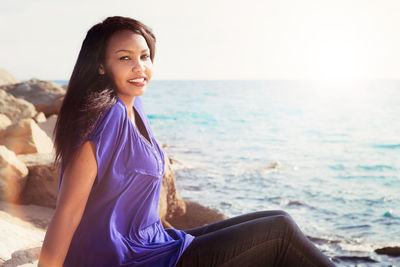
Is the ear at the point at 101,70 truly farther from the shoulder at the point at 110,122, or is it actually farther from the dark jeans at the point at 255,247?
the dark jeans at the point at 255,247

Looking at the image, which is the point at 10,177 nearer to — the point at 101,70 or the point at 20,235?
the point at 20,235

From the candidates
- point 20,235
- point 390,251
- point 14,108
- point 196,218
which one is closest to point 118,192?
point 20,235

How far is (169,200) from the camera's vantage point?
17.5 ft

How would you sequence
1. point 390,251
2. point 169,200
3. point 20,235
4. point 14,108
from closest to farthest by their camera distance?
point 20,235, point 169,200, point 390,251, point 14,108

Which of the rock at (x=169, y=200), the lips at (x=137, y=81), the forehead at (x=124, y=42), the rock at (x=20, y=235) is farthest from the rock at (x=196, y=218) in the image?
the forehead at (x=124, y=42)

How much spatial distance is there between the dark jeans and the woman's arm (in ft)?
1.86

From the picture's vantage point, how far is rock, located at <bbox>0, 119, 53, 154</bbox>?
19.0 feet

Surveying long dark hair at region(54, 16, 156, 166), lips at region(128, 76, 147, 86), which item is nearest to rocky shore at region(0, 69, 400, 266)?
long dark hair at region(54, 16, 156, 166)

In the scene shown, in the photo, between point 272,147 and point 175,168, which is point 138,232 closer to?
point 175,168

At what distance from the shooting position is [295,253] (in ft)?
7.69

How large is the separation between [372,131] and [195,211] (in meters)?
21.0

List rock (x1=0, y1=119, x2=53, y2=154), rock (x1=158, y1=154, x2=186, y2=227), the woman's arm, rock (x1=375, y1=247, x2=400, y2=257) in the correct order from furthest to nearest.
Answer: rock (x1=375, y1=247, x2=400, y2=257), rock (x1=0, y1=119, x2=53, y2=154), rock (x1=158, y1=154, x2=186, y2=227), the woman's arm

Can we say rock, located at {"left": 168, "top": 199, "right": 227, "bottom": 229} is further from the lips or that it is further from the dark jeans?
the lips

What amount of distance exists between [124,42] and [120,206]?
2.76 ft
